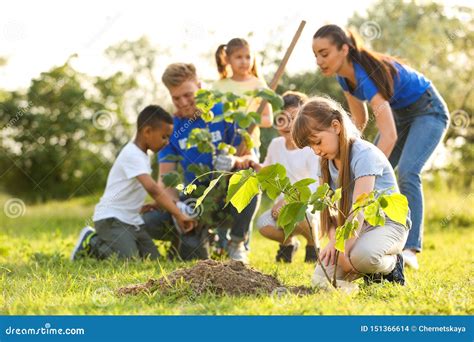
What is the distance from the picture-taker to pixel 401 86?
4516 mm

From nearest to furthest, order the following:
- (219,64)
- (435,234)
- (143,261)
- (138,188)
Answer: (143,261) < (138,188) < (219,64) < (435,234)

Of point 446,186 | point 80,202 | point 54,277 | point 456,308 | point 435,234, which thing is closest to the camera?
point 456,308

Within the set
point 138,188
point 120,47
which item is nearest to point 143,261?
point 138,188

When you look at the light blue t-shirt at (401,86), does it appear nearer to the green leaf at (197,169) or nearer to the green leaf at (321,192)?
the green leaf at (197,169)

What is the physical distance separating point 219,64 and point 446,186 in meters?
5.96

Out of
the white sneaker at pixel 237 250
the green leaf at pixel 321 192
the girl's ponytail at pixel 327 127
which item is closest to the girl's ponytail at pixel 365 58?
the girl's ponytail at pixel 327 127

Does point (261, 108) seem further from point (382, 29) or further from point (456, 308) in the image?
point (382, 29)

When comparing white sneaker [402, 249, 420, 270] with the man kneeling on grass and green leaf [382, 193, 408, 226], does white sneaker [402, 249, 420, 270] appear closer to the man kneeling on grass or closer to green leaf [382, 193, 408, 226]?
the man kneeling on grass

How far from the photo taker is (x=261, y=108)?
4930 mm

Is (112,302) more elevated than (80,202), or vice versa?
(112,302)

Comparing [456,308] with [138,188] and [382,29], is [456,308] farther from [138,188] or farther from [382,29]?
[382,29]

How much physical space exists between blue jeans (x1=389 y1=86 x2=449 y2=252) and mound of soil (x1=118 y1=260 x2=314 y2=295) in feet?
4.81

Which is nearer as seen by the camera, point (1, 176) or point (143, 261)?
point (143, 261)

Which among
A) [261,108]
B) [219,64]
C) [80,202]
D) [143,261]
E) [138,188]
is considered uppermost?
[219,64]
